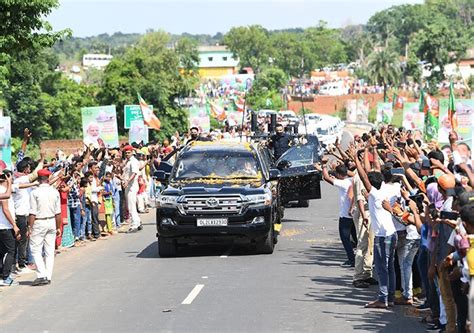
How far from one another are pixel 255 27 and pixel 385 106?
12518cm

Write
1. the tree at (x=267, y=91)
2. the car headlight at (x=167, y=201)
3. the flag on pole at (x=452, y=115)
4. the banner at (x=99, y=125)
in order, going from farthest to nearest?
the tree at (x=267, y=91)
the flag on pole at (x=452, y=115)
the banner at (x=99, y=125)
the car headlight at (x=167, y=201)

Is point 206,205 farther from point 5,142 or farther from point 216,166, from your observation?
point 5,142

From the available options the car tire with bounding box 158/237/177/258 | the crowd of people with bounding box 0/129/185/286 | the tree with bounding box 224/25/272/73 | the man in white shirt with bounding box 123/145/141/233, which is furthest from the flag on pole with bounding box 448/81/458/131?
the tree with bounding box 224/25/272/73

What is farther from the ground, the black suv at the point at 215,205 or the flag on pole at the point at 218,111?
the black suv at the point at 215,205

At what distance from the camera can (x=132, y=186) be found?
26953mm

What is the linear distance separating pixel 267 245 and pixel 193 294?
5057 mm

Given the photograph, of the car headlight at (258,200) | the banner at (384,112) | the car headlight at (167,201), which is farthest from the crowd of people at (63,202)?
the banner at (384,112)

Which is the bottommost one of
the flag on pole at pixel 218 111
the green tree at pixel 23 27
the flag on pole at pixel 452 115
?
the flag on pole at pixel 218 111

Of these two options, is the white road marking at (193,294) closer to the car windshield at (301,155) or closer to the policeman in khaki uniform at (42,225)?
the policeman in khaki uniform at (42,225)

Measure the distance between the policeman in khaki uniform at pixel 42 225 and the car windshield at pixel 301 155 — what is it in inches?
411

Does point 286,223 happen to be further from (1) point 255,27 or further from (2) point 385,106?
(1) point 255,27

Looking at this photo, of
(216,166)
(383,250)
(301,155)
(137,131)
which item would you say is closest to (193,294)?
(383,250)

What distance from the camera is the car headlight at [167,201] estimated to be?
2023 centimetres

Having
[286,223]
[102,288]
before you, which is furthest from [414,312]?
[286,223]
